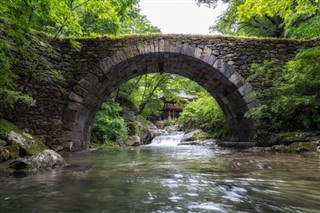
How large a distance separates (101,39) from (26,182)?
5565mm

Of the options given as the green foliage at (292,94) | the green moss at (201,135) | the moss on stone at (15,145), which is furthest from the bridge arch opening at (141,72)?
the green moss at (201,135)

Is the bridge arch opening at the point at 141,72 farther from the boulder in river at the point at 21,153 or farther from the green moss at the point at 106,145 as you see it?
the boulder in river at the point at 21,153

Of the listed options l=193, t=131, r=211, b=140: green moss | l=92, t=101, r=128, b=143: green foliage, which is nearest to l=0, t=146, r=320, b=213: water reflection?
l=92, t=101, r=128, b=143: green foliage

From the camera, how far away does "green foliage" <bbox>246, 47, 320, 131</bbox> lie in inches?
→ 238

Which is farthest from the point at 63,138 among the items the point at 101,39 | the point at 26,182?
the point at 26,182

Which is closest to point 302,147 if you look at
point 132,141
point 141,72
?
point 141,72

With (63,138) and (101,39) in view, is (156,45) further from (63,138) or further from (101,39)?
(63,138)

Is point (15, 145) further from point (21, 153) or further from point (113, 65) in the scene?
point (113, 65)

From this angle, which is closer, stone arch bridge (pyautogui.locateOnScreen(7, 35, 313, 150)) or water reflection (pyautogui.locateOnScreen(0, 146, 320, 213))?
water reflection (pyautogui.locateOnScreen(0, 146, 320, 213))

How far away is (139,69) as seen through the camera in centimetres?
861

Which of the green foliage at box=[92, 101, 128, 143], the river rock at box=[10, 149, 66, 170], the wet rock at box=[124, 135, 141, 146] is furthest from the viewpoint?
the wet rock at box=[124, 135, 141, 146]

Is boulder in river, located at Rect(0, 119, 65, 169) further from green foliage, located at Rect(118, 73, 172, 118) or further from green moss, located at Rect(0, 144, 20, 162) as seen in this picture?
green foliage, located at Rect(118, 73, 172, 118)

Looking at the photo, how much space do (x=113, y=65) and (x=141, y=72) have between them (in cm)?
173

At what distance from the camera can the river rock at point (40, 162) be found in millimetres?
3637
